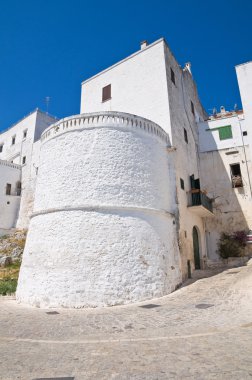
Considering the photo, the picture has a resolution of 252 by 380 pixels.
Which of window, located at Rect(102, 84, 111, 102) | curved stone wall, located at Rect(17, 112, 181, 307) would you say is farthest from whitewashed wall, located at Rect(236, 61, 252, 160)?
window, located at Rect(102, 84, 111, 102)

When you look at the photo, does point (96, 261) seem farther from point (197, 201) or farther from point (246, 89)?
point (246, 89)

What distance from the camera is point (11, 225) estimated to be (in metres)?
29.0

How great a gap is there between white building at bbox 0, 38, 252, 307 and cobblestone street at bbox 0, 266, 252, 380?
119cm

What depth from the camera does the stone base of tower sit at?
9727mm

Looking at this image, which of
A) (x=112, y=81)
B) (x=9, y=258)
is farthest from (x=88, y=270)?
(x=112, y=81)

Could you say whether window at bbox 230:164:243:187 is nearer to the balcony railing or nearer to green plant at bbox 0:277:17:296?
the balcony railing

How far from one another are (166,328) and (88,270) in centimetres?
440

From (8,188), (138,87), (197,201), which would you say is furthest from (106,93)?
(8,188)

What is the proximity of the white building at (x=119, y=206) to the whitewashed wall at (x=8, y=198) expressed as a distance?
59.0ft

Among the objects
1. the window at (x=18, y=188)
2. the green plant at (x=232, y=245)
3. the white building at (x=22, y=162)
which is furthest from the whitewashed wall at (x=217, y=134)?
the window at (x=18, y=188)

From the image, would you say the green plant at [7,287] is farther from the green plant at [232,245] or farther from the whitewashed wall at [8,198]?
the whitewashed wall at [8,198]

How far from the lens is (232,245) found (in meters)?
17.4

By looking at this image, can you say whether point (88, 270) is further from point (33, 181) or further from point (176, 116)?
point (33, 181)

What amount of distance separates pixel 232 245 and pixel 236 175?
5071 millimetres
